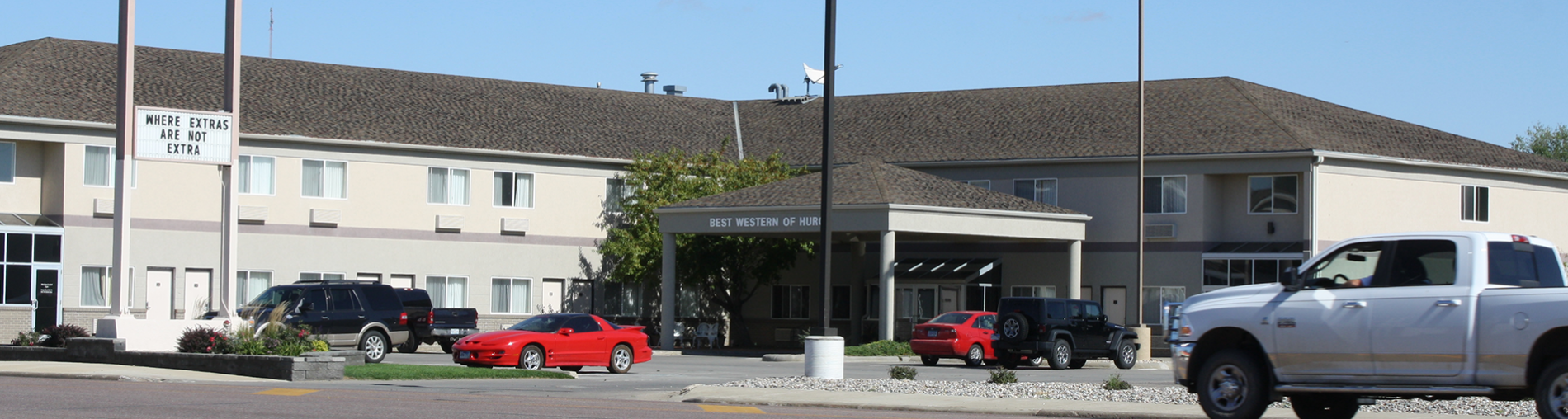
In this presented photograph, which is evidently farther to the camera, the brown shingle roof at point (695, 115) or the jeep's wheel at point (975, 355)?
the brown shingle roof at point (695, 115)

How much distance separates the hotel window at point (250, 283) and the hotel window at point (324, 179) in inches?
91.5

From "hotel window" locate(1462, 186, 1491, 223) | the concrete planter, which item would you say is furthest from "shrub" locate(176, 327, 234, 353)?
"hotel window" locate(1462, 186, 1491, 223)

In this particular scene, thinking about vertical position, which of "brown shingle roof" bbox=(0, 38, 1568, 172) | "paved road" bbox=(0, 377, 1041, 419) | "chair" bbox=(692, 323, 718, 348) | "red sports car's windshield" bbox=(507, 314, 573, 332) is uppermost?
"brown shingle roof" bbox=(0, 38, 1568, 172)

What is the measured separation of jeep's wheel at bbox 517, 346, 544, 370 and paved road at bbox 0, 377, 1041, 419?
712cm

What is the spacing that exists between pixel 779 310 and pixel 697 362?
Result: 15.3 meters

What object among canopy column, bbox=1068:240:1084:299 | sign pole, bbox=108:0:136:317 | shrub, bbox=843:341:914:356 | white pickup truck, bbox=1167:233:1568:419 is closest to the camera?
white pickup truck, bbox=1167:233:1568:419

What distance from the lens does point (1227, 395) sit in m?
14.4

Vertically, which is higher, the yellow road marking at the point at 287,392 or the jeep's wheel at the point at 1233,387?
the jeep's wheel at the point at 1233,387

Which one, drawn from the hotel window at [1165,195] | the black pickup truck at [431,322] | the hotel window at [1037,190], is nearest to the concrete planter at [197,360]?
the black pickup truck at [431,322]

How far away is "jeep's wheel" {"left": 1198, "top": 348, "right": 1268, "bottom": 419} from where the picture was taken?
14.2 metres

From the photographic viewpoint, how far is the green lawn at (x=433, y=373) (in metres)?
23.0

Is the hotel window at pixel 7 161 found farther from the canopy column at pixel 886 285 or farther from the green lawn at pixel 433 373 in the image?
the canopy column at pixel 886 285

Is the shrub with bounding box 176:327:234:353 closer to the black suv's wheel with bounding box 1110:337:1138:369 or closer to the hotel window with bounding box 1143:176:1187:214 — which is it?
the black suv's wheel with bounding box 1110:337:1138:369

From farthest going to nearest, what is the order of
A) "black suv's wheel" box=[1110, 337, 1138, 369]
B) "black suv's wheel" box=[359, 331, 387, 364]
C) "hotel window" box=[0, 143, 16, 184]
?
"hotel window" box=[0, 143, 16, 184], "black suv's wheel" box=[1110, 337, 1138, 369], "black suv's wheel" box=[359, 331, 387, 364]
